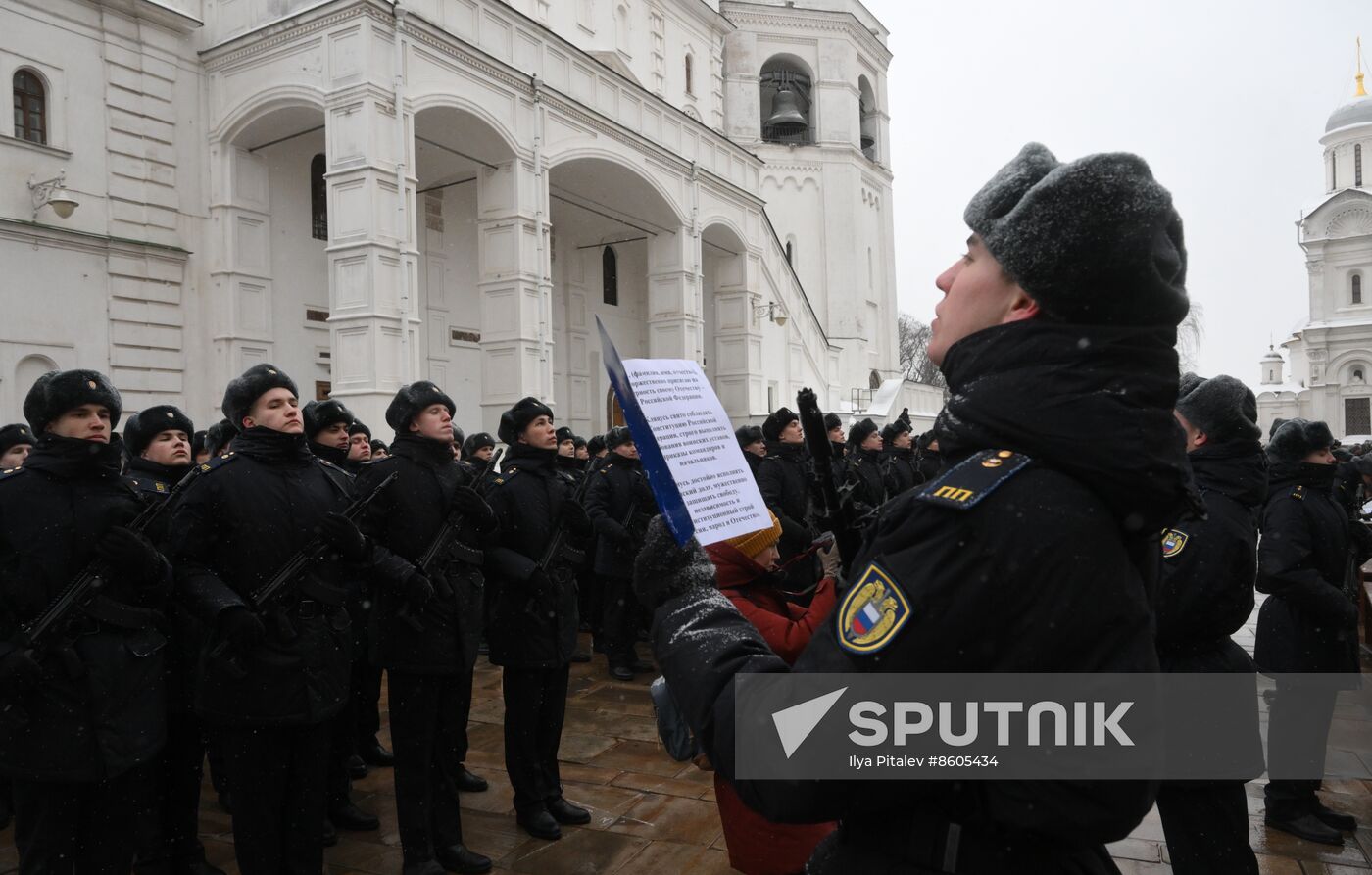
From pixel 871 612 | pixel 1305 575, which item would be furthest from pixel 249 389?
pixel 1305 575

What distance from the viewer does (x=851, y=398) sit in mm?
29453

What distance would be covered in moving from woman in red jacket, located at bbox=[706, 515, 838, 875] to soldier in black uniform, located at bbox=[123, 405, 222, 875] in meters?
2.60

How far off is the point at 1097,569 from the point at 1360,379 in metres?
58.3

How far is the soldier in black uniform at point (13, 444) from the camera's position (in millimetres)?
5848

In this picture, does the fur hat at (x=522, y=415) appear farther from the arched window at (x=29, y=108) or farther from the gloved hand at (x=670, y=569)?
the arched window at (x=29, y=108)

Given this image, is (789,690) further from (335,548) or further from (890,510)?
(335,548)

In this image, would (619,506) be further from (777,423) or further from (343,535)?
(343,535)

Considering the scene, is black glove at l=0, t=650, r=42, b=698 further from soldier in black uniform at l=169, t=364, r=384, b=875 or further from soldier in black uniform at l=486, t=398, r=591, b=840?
soldier in black uniform at l=486, t=398, r=591, b=840

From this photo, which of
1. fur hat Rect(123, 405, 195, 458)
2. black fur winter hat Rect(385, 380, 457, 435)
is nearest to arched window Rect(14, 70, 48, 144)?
fur hat Rect(123, 405, 195, 458)

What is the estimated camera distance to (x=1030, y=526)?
1218mm

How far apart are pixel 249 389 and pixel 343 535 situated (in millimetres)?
768

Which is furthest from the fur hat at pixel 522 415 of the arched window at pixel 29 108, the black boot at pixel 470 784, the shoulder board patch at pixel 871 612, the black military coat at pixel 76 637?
the arched window at pixel 29 108

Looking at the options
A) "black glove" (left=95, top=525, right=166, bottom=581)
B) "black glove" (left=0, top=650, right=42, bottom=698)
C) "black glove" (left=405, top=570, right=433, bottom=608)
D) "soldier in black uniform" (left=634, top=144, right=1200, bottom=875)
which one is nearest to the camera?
"soldier in black uniform" (left=634, top=144, right=1200, bottom=875)

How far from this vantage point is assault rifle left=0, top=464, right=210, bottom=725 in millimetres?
3273
